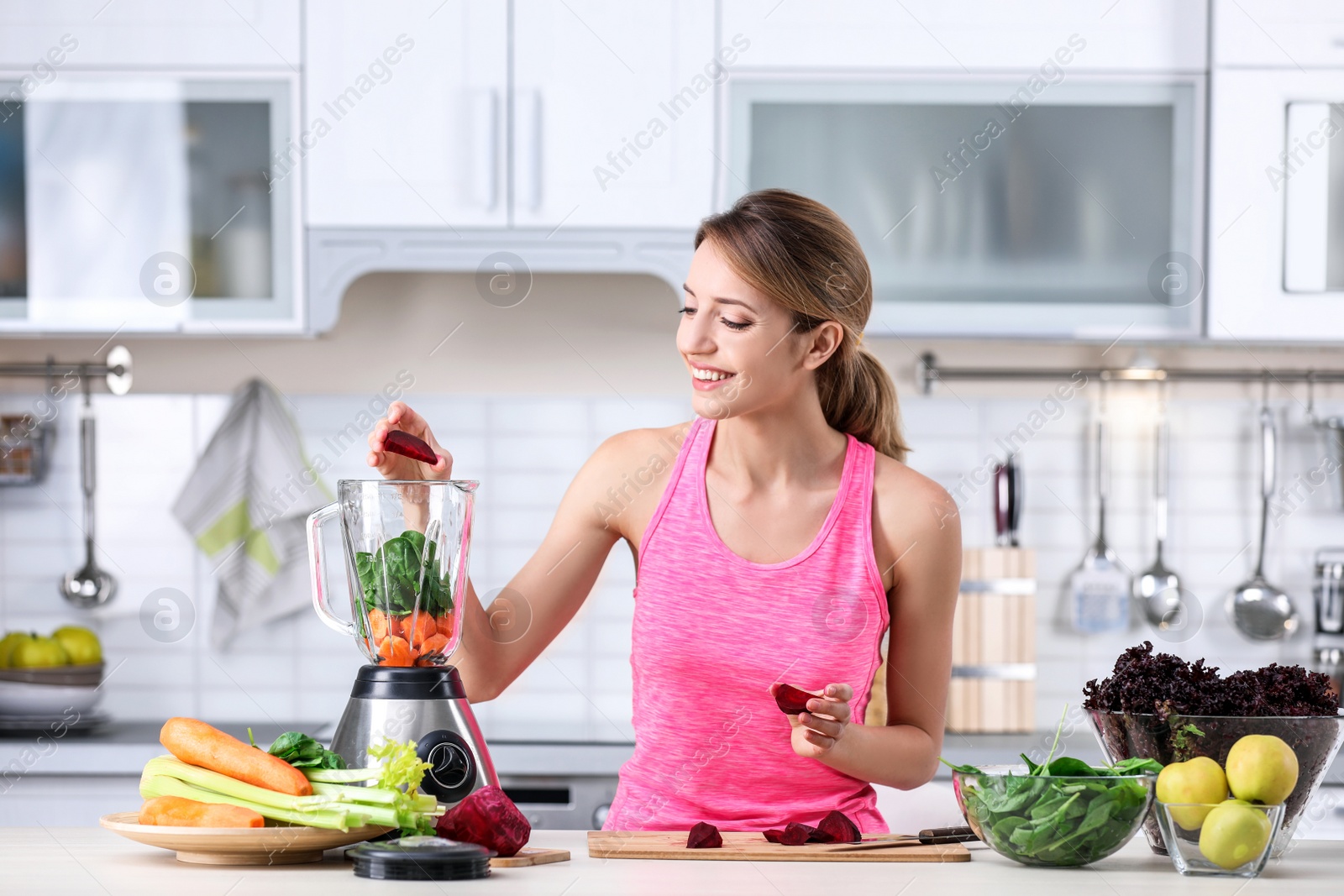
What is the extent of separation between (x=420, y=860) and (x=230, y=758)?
0.18 meters

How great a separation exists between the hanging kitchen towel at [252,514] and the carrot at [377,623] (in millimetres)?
1536

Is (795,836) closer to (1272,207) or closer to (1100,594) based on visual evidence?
(1100,594)

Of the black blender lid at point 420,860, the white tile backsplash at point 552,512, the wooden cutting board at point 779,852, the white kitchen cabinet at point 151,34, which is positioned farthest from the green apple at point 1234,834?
the white kitchen cabinet at point 151,34

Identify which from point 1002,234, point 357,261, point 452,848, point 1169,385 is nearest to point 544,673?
point 357,261

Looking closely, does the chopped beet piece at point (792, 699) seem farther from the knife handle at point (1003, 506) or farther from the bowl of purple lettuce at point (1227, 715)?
the knife handle at point (1003, 506)

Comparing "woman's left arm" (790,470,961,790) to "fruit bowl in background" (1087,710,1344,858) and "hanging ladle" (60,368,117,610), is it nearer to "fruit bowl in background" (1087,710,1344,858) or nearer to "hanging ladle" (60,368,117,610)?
"fruit bowl in background" (1087,710,1344,858)

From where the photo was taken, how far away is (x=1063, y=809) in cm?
98

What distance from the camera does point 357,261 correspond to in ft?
7.83

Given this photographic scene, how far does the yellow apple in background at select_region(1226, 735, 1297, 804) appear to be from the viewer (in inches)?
→ 37.4

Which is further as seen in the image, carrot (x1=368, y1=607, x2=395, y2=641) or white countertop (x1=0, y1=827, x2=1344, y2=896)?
carrot (x1=368, y1=607, x2=395, y2=641)

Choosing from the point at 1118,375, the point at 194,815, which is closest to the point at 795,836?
the point at 194,815

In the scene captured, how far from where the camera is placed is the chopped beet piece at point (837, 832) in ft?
3.49

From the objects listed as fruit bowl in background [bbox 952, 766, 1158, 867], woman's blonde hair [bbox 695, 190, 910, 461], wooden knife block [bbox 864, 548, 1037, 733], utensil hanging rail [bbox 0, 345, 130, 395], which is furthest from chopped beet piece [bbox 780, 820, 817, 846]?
utensil hanging rail [bbox 0, 345, 130, 395]

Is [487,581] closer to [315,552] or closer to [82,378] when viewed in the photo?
[82,378]
